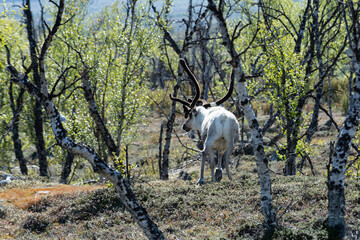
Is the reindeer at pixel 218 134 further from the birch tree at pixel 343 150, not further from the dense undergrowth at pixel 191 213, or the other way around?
the birch tree at pixel 343 150

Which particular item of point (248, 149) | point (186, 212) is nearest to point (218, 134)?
point (186, 212)

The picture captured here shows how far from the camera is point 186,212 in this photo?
10266 mm

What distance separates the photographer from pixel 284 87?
13.0m

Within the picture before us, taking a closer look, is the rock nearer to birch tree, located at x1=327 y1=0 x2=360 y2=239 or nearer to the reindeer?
the reindeer

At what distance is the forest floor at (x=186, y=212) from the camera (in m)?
8.38

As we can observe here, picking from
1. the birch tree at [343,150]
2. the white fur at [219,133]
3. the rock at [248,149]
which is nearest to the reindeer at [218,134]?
the white fur at [219,133]

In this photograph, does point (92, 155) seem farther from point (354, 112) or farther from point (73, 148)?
point (354, 112)

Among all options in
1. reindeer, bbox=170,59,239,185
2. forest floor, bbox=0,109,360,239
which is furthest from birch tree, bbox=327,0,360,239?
reindeer, bbox=170,59,239,185

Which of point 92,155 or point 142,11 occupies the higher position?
point 142,11

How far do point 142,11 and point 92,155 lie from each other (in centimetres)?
1333

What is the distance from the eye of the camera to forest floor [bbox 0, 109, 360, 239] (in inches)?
330

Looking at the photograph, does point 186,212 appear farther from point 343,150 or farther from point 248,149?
point 248,149

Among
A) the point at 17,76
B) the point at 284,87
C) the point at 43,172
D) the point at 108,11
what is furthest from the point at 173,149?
the point at 108,11

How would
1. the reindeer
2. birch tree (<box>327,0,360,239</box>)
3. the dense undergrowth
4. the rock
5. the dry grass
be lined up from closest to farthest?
birch tree (<box>327,0,360,239</box>), the dense undergrowth, the reindeer, the dry grass, the rock
